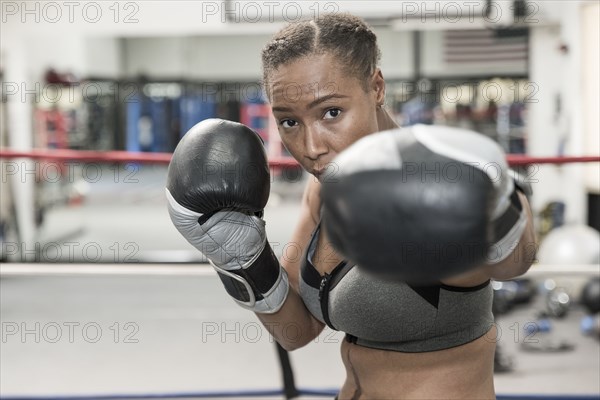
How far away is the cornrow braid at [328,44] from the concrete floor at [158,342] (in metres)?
1.02

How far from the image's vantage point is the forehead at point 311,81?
800 mm

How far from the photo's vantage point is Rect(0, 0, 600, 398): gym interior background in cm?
270

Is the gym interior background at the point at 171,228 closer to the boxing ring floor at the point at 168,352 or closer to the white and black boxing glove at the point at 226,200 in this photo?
the boxing ring floor at the point at 168,352

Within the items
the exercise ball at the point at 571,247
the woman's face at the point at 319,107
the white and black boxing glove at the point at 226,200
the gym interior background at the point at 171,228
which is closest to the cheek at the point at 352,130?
the woman's face at the point at 319,107

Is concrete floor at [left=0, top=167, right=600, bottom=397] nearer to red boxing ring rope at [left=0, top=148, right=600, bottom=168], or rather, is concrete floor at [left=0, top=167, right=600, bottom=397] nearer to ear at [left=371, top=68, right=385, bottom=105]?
red boxing ring rope at [left=0, top=148, right=600, bottom=168]

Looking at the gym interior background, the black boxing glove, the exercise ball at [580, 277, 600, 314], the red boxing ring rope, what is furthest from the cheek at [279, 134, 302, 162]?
the exercise ball at [580, 277, 600, 314]

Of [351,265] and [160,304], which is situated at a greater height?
[351,265]

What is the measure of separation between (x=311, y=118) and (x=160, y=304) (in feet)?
11.2

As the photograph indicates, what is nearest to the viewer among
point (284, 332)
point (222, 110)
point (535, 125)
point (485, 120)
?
point (284, 332)

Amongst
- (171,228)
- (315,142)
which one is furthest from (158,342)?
(171,228)

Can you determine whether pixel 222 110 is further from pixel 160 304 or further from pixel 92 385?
pixel 92 385

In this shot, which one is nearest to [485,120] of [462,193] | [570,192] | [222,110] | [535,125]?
[535,125]

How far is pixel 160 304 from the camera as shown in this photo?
13.3 ft

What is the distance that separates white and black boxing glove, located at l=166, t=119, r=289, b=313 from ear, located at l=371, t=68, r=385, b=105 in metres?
0.16
